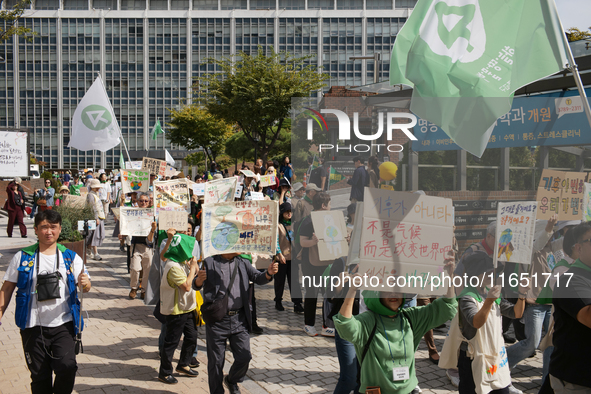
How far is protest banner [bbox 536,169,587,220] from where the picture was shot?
430cm

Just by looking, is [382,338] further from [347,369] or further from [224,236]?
[224,236]

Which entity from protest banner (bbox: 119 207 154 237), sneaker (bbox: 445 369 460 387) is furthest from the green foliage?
sneaker (bbox: 445 369 460 387)

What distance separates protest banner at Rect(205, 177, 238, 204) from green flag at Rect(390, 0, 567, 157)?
4.14 m

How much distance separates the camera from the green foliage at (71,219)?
10.8 metres

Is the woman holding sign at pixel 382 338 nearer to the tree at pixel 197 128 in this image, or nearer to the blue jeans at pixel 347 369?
the blue jeans at pixel 347 369

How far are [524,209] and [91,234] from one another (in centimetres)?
1093

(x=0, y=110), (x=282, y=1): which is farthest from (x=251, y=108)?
(x=0, y=110)

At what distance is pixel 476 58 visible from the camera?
4.13m

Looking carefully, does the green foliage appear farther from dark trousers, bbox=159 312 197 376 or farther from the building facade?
the building facade

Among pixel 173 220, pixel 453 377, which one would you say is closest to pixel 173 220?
pixel 173 220

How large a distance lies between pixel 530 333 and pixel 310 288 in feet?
8.25

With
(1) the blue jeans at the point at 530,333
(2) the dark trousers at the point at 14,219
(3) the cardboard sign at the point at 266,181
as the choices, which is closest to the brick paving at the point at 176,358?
(1) the blue jeans at the point at 530,333

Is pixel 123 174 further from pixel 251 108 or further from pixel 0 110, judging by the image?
Result: pixel 0 110

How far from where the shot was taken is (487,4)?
4.19 meters
